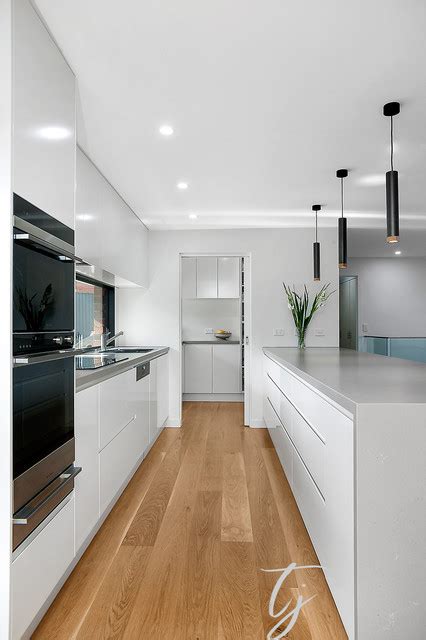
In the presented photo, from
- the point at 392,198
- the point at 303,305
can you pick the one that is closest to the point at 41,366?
the point at 392,198

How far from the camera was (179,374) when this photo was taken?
17.1 ft

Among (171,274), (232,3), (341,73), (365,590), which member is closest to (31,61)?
(232,3)

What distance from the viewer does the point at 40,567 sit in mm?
1608

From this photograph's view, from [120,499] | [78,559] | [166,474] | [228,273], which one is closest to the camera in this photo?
[78,559]

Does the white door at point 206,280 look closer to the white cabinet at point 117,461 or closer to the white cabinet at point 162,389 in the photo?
the white cabinet at point 162,389

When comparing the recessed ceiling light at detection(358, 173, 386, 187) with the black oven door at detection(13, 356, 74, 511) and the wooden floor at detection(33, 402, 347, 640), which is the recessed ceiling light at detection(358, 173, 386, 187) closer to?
the wooden floor at detection(33, 402, 347, 640)

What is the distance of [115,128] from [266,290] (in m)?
2.99

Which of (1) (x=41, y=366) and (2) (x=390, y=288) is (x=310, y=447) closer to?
(1) (x=41, y=366)

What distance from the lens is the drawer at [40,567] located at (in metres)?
1.44

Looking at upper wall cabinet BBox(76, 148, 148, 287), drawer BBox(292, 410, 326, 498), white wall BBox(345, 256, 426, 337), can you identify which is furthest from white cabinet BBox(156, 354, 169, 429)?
white wall BBox(345, 256, 426, 337)

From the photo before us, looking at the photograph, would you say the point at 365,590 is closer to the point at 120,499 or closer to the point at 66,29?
the point at 120,499

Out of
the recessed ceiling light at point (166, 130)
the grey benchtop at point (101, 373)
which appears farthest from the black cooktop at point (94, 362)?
the recessed ceiling light at point (166, 130)

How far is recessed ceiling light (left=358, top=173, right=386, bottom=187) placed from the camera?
11.2 feet

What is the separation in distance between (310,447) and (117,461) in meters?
1.30
